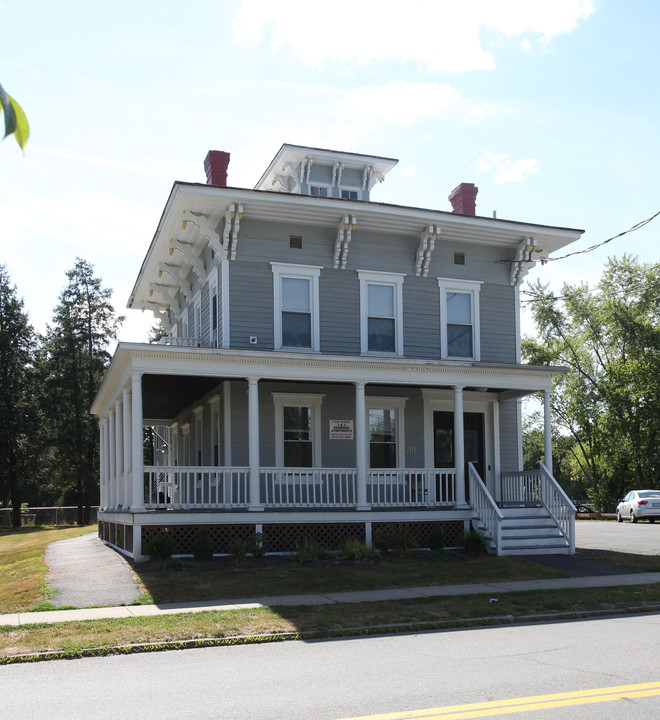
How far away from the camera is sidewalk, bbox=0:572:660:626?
1160 centimetres

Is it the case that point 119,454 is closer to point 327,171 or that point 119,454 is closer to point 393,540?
point 393,540

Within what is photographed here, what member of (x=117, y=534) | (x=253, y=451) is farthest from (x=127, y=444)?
(x=253, y=451)

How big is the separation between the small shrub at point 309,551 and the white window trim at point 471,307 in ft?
21.1

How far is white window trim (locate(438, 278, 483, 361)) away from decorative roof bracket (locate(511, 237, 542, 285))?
100 centimetres

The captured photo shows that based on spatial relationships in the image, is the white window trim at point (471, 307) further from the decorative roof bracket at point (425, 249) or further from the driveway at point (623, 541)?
the driveway at point (623, 541)

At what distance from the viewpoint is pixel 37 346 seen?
178ft

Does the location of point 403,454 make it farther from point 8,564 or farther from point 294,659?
point 294,659

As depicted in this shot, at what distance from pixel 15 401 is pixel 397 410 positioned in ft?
119

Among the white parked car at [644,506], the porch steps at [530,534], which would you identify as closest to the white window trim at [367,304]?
the porch steps at [530,534]

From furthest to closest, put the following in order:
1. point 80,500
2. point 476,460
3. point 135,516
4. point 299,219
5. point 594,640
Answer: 1. point 80,500
2. point 476,460
3. point 299,219
4. point 135,516
5. point 594,640

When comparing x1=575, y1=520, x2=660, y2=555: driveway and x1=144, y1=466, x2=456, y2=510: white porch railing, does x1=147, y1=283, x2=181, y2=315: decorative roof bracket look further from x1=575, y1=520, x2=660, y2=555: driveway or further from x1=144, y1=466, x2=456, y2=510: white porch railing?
x1=575, y1=520, x2=660, y2=555: driveway

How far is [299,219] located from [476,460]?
775 cm

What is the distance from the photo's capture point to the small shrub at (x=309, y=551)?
16766 millimetres

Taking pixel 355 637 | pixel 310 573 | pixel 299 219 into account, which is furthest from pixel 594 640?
pixel 299 219
